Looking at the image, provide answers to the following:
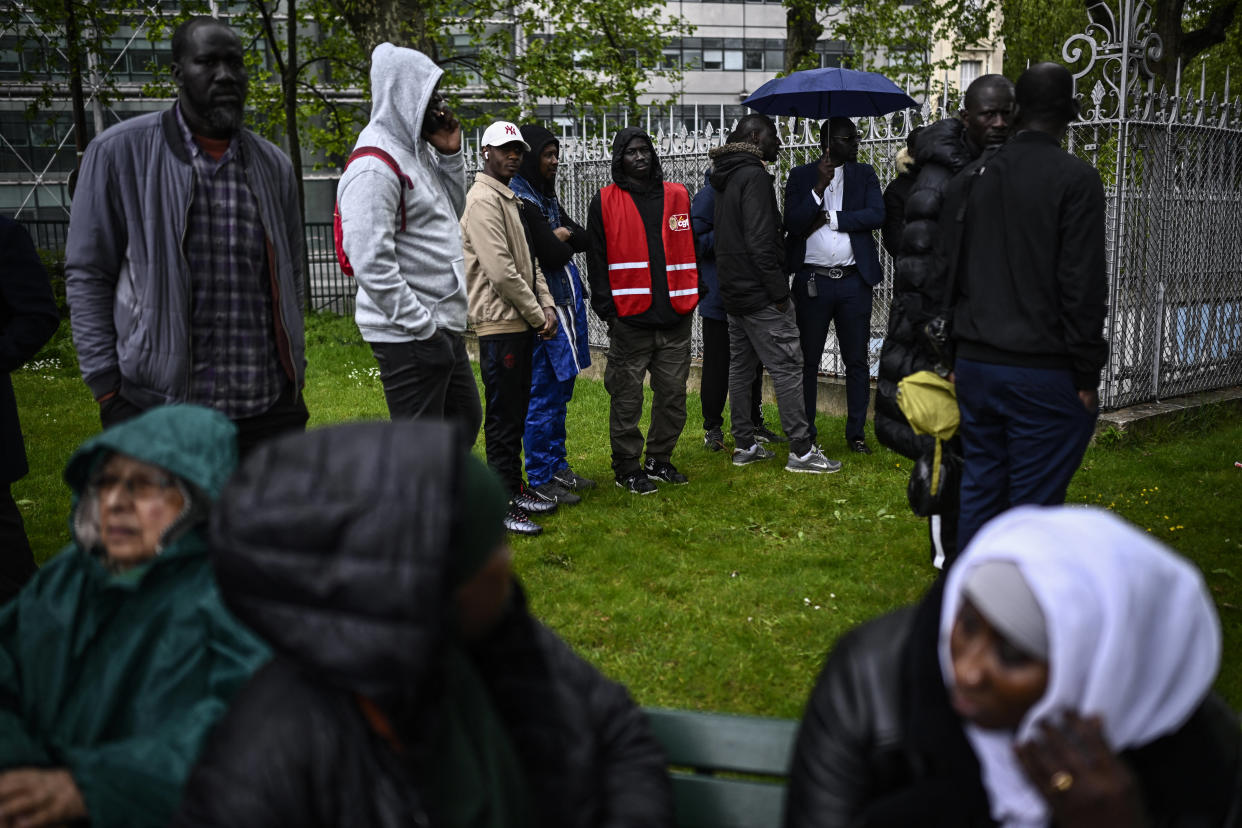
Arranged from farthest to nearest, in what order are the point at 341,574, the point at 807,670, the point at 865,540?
the point at 865,540, the point at 807,670, the point at 341,574

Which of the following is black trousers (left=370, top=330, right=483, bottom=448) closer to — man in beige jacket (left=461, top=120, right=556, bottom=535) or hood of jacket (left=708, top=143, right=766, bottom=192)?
man in beige jacket (left=461, top=120, right=556, bottom=535)

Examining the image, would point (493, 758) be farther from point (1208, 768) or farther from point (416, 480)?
point (1208, 768)

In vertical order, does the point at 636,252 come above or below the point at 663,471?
above

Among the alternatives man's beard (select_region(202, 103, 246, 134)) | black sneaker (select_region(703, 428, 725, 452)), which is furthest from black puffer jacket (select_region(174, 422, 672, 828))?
black sneaker (select_region(703, 428, 725, 452))

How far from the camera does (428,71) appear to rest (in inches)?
202

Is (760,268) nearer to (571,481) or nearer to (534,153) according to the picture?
(534,153)

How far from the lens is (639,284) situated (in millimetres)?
7328

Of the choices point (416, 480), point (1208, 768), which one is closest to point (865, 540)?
point (1208, 768)

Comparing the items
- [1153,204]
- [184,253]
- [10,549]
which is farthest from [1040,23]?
[10,549]

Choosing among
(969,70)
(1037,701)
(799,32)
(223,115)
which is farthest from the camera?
(969,70)

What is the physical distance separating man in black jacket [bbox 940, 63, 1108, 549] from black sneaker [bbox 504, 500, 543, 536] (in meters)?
2.79

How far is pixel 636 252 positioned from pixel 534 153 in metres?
0.92

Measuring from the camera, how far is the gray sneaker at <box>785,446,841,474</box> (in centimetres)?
785

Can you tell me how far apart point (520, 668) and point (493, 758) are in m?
0.17
